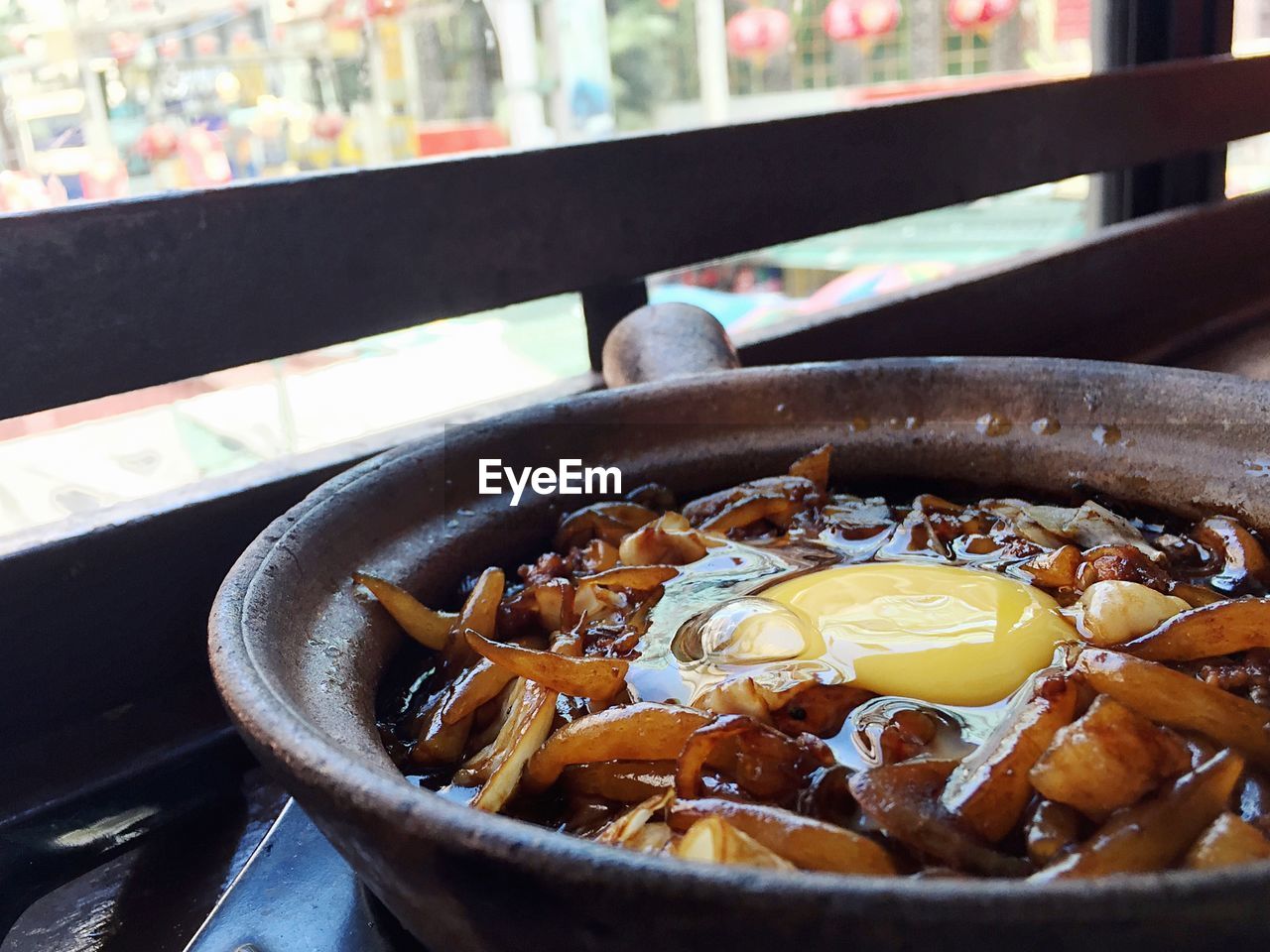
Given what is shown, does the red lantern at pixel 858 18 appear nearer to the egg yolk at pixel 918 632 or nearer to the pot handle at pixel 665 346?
the pot handle at pixel 665 346

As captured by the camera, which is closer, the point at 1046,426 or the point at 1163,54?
the point at 1046,426

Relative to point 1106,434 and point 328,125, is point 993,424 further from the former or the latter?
point 328,125

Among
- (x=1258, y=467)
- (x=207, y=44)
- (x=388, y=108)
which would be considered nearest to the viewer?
(x=1258, y=467)

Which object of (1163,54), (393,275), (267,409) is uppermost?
(1163,54)

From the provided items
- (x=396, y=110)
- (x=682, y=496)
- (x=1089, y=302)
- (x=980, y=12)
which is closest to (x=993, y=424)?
(x=682, y=496)

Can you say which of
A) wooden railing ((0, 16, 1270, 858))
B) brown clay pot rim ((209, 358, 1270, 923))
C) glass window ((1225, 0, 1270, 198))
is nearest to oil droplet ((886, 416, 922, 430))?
wooden railing ((0, 16, 1270, 858))

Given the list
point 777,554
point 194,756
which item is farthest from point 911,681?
point 194,756
